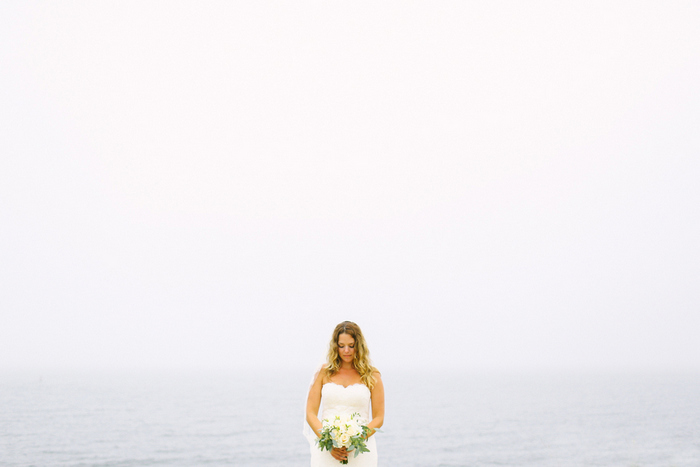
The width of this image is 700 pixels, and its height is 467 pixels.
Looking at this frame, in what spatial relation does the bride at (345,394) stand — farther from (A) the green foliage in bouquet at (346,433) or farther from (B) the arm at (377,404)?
(A) the green foliage in bouquet at (346,433)

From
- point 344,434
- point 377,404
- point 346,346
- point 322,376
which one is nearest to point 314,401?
point 322,376

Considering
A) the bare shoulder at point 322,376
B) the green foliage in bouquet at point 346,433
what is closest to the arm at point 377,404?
the green foliage in bouquet at point 346,433

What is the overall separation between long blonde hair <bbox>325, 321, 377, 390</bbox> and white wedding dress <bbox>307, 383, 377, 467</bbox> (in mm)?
115

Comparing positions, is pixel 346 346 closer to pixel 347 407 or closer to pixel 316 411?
pixel 347 407

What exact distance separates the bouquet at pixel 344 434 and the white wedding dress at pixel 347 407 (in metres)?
0.16

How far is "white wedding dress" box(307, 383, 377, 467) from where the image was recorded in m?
5.96

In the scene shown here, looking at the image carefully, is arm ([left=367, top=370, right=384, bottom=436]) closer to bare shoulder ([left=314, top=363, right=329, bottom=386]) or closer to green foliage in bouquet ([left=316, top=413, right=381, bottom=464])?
green foliage in bouquet ([left=316, top=413, right=381, bottom=464])

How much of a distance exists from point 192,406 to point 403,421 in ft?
98.0

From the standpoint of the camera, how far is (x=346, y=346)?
18.7ft

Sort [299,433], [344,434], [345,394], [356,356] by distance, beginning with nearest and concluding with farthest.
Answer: [344,434], [356,356], [345,394], [299,433]

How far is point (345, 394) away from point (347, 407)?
0.44 ft

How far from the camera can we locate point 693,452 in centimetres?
4544

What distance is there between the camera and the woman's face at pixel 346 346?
5.68 meters

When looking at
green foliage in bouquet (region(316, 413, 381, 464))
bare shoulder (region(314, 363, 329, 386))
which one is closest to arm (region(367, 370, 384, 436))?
green foliage in bouquet (region(316, 413, 381, 464))
